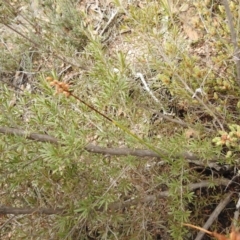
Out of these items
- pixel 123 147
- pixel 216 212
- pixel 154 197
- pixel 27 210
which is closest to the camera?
pixel 27 210

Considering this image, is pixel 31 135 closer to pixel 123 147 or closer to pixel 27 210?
pixel 27 210

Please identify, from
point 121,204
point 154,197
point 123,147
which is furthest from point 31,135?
point 154,197

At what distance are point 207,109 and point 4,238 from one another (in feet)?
4.80

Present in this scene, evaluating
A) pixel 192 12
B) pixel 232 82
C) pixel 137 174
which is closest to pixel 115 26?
pixel 192 12

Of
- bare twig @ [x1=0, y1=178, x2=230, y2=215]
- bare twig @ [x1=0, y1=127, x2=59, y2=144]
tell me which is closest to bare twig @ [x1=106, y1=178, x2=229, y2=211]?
bare twig @ [x1=0, y1=178, x2=230, y2=215]

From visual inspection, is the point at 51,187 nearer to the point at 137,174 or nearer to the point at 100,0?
the point at 137,174

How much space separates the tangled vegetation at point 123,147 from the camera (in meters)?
1.74

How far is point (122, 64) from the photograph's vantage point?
5.79 ft

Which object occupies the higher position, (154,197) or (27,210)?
(154,197)

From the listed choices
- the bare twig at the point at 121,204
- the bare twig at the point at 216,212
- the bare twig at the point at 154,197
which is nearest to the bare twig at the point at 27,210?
the bare twig at the point at 121,204

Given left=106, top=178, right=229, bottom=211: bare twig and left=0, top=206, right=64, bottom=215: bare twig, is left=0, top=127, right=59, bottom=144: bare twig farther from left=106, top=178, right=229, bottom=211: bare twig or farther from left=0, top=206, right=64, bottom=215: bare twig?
left=106, top=178, right=229, bottom=211: bare twig

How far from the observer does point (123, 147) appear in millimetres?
2021

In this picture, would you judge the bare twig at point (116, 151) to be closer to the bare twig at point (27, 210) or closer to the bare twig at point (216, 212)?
the bare twig at point (216, 212)

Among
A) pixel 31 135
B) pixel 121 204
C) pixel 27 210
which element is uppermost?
pixel 31 135
